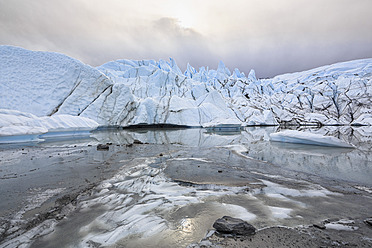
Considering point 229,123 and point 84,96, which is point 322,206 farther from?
point 84,96

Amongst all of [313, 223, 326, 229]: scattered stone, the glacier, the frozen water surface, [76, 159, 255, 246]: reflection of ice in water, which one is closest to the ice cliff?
the glacier

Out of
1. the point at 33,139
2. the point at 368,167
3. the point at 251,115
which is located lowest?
the point at 368,167

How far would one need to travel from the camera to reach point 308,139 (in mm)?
8828

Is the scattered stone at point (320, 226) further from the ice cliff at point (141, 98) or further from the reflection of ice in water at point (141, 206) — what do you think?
the ice cliff at point (141, 98)

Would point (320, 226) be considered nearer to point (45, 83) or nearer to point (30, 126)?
point (30, 126)

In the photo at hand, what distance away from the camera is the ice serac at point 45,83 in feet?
48.1

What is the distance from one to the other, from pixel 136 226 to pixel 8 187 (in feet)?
8.79

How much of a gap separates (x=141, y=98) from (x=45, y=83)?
13243 millimetres

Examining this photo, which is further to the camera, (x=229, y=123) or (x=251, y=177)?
(x=229, y=123)

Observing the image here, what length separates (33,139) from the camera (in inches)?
364

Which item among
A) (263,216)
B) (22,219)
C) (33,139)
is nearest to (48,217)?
(22,219)

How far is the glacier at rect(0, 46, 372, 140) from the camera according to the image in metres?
15.7

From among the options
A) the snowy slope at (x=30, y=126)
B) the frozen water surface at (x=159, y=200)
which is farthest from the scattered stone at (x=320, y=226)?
the snowy slope at (x=30, y=126)

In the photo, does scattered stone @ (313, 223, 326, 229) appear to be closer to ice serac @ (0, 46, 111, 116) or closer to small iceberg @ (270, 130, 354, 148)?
small iceberg @ (270, 130, 354, 148)
